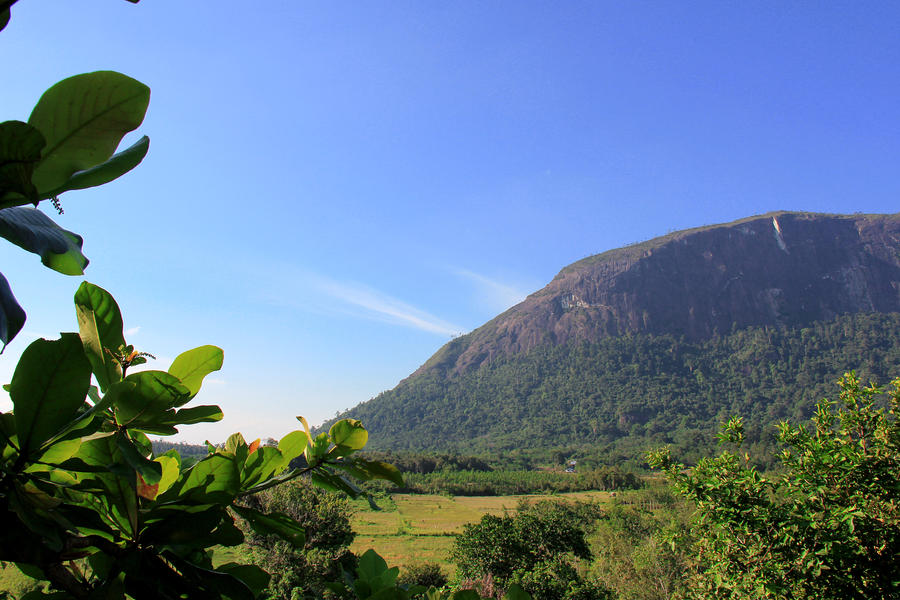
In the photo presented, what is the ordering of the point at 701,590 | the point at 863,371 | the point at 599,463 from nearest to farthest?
1. the point at 701,590
2. the point at 599,463
3. the point at 863,371

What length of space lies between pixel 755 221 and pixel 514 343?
263 feet

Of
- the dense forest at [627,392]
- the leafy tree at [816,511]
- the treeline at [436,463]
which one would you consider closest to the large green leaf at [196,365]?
the leafy tree at [816,511]

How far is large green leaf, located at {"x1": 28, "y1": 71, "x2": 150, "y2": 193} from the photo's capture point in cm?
46

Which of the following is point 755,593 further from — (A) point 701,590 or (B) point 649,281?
(B) point 649,281

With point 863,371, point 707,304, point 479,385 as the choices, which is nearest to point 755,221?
point 707,304

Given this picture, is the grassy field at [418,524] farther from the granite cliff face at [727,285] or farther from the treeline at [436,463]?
the granite cliff face at [727,285]

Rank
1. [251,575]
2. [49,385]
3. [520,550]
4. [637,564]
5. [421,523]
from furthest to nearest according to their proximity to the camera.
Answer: [421,523]
[520,550]
[637,564]
[251,575]
[49,385]

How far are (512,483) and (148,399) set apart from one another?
231ft

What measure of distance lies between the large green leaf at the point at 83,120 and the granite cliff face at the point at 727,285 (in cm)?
13460

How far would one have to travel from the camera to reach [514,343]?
138 metres

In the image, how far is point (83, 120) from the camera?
1.59ft

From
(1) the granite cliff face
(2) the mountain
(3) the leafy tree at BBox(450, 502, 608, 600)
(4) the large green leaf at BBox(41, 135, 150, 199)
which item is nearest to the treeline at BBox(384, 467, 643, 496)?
(2) the mountain

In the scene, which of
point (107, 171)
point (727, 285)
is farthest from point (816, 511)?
point (727, 285)

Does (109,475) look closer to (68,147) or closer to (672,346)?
(68,147)
